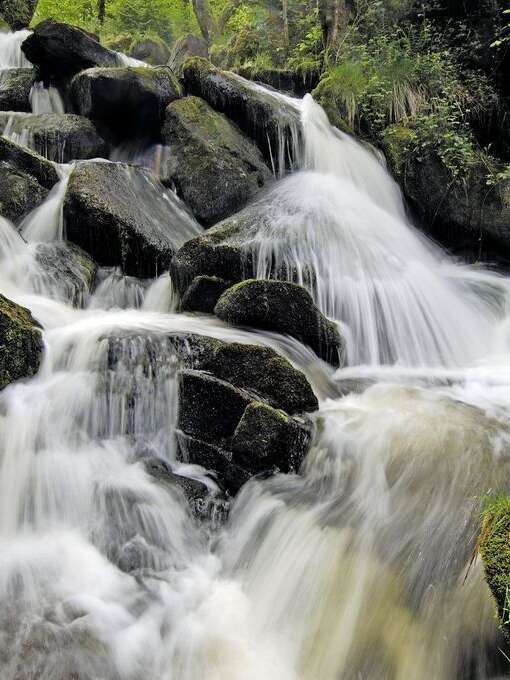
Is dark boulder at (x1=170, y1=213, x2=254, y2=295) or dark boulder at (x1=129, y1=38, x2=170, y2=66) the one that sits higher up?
dark boulder at (x1=129, y1=38, x2=170, y2=66)

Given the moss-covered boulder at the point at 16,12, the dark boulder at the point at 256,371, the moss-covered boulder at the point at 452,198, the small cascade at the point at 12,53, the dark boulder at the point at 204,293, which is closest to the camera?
the dark boulder at the point at 256,371

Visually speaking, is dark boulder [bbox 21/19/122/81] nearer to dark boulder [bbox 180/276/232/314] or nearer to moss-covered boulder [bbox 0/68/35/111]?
moss-covered boulder [bbox 0/68/35/111]

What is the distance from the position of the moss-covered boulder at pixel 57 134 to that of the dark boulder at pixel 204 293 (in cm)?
450

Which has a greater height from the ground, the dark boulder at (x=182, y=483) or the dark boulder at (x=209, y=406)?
the dark boulder at (x=209, y=406)

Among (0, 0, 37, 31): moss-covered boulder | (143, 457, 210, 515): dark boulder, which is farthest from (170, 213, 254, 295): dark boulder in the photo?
(0, 0, 37, 31): moss-covered boulder

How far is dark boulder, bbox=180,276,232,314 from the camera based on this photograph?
6102 mm

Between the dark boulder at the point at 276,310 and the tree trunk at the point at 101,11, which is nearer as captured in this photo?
the dark boulder at the point at 276,310

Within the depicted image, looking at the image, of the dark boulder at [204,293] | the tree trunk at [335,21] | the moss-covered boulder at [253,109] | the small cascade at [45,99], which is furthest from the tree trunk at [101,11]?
the dark boulder at [204,293]

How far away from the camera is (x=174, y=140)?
9188 mm

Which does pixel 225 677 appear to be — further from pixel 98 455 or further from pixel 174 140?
pixel 174 140

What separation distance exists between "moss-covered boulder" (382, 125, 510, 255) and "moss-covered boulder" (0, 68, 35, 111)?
24.0 feet

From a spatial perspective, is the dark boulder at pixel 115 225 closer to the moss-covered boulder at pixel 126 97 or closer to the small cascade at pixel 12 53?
the moss-covered boulder at pixel 126 97

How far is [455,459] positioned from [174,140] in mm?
7435

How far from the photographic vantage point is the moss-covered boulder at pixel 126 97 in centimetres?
927
